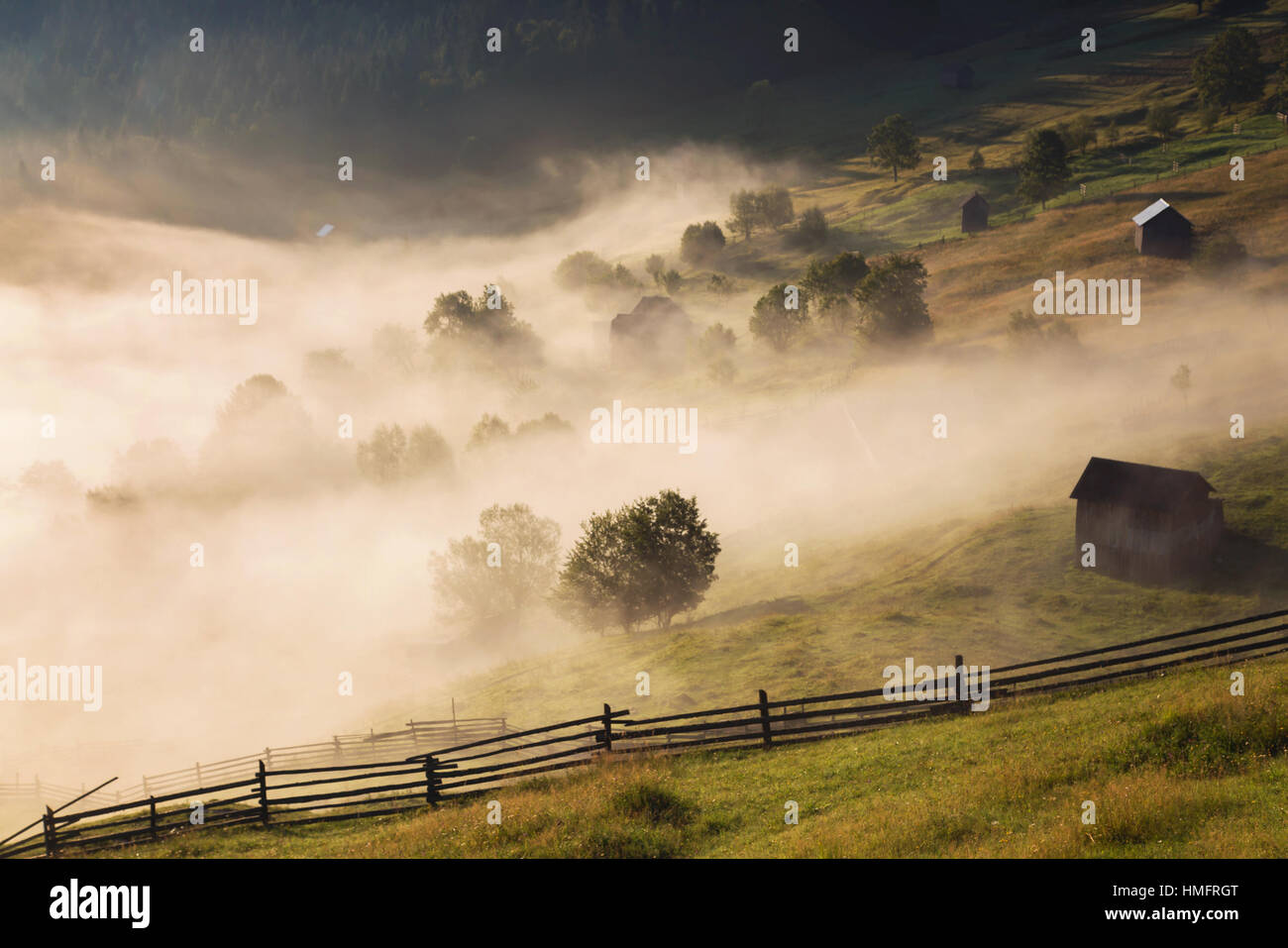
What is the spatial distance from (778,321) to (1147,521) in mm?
70436

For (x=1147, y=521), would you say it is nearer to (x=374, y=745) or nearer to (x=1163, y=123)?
(x=374, y=745)

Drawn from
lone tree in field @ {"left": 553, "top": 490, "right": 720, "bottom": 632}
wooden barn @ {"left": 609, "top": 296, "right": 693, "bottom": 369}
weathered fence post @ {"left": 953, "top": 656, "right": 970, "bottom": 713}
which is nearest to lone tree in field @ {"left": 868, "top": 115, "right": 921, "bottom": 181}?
wooden barn @ {"left": 609, "top": 296, "right": 693, "bottom": 369}

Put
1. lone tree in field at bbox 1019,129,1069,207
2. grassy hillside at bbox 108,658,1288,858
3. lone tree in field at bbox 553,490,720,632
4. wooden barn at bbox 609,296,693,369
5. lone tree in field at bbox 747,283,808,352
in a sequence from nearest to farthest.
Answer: grassy hillside at bbox 108,658,1288,858 < lone tree in field at bbox 553,490,720,632 < lone tree in field at bbox 747,283,808,352 < lone tree in field at bbox 1019,129,1069,207 < wooden barn at bbox 609,296,693,369

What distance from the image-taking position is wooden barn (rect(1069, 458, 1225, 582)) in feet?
145

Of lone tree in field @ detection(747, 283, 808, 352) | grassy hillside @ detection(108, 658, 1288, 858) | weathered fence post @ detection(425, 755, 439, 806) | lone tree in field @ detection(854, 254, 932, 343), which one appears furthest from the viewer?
lone tree in field @ detection(747, 283, 808, 352)

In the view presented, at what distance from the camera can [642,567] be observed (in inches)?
2104

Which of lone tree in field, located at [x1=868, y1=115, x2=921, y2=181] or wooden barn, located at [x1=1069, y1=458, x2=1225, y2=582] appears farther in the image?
lone tree in field, located at [x1=868, y1=115, x2=921, y2=181]

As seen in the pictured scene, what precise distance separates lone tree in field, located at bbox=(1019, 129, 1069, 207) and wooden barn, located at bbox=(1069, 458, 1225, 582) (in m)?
86.0

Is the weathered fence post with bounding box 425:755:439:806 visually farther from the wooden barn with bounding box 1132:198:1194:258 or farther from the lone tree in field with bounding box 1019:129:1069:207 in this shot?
the lone tree in field with bounding box 1019:129:1069:207

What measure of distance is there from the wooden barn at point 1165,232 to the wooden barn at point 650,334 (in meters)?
56.9

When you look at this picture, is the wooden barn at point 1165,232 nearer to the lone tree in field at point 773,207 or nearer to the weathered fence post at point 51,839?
the lone tree in field at point 773,207

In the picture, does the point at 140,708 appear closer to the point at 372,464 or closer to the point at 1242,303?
the point at 372,464
